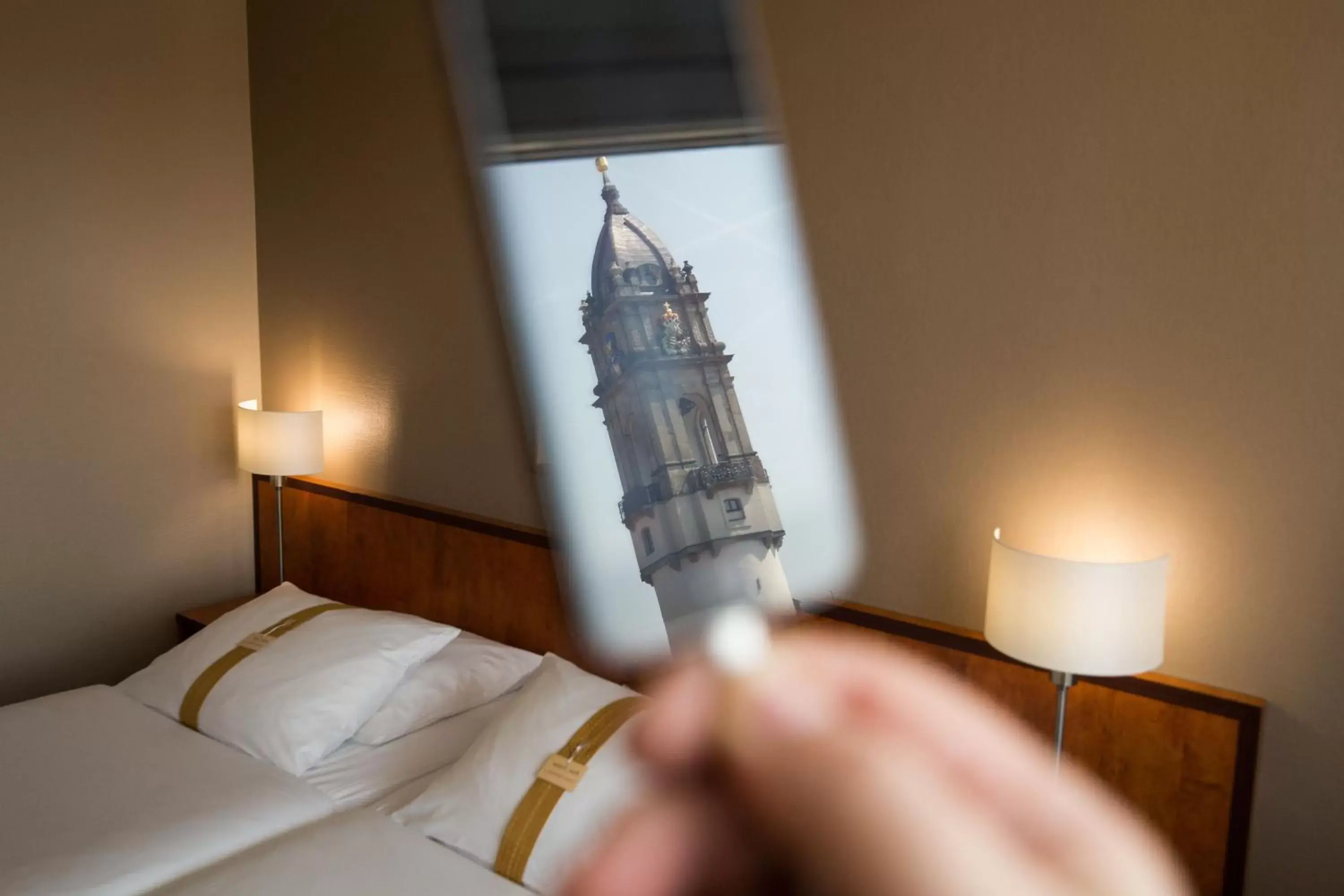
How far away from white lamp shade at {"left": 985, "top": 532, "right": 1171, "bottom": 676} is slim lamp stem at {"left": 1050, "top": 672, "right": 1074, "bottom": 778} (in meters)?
0.03

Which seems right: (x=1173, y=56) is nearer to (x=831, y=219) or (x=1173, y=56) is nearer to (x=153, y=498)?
(x=831, y=219)

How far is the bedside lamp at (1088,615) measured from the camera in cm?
102

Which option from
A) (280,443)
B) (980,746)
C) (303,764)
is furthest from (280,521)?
(980,746)

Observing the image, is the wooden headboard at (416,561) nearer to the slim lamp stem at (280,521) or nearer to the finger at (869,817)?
the slim lamp stem at (280,521)

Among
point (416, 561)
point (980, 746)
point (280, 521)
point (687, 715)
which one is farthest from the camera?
point (280, 521)

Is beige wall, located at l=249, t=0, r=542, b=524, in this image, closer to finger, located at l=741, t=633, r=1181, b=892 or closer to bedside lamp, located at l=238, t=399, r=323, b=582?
bedside lamp, located at l=238, t=399, r=323, b=582

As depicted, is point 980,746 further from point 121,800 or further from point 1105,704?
point 121,800

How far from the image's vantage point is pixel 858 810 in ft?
2.25

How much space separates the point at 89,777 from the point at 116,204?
4.50 ft

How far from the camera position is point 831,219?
4.51ft

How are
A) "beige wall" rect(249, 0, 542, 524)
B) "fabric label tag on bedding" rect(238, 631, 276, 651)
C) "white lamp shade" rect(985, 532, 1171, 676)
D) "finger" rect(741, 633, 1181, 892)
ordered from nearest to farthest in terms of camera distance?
"finger" rect(741, 633, 1181, 892)
"white lamp shade" rect(985, 532, 1171, 676)
"fabric label tag on bedding" rect(238, 631, 276, 651)
"beige wall" rect(249, 0, 542, 524)

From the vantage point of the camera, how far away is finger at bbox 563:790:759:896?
0.74 meters

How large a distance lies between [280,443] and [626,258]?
5.53 feet

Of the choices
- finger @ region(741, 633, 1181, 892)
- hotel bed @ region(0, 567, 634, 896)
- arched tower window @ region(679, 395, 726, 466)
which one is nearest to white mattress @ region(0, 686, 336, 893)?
hotel bed @ region(0, 567, 634, 896)
